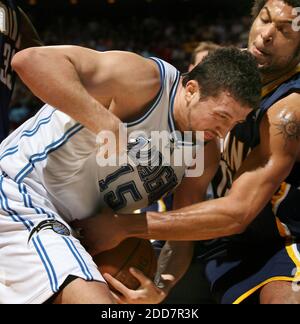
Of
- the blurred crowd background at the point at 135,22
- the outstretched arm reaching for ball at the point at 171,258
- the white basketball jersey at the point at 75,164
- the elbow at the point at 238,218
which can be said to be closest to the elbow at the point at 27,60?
the white basketball jersey at the point at 75,164

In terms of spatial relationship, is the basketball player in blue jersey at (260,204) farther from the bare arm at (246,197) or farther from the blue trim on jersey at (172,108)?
the blue trim on jersey at (172,108)

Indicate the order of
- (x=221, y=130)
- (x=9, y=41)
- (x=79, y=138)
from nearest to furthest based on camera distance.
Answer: (x=79, y=138) → (x=221, y=130) → (x=9, y=41)

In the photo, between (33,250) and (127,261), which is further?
(127,261)

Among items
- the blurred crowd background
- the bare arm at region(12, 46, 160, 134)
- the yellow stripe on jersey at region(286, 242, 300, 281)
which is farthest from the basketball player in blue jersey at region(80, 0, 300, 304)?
the blurred crowd background

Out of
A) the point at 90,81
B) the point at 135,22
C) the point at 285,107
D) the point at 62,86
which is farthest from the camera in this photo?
the point at 135,22

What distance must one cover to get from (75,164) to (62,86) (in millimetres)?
403

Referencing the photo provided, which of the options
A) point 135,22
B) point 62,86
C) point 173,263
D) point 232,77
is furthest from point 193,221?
point 135,22

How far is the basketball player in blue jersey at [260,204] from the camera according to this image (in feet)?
8.52

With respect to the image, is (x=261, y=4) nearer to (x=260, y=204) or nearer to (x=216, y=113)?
(x=216, y=113)

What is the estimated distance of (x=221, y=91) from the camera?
2354mm

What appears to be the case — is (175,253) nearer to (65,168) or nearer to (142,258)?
(142,258)

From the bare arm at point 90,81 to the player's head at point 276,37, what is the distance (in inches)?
25.7

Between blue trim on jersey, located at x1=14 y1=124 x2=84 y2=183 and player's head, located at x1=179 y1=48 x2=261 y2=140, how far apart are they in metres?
0.47

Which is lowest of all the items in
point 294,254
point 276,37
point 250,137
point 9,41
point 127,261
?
point 294,254
